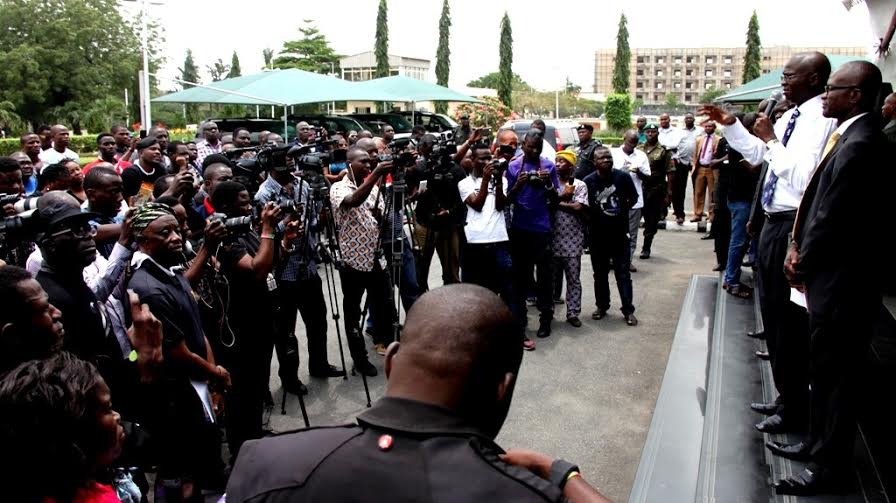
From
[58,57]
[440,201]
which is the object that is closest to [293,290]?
[440,201]

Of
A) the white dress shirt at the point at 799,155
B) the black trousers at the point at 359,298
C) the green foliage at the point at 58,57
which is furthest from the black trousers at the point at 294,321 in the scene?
the green foliage at the point at 58,57

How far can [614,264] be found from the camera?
23.2 ft

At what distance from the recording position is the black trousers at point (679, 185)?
12164mm

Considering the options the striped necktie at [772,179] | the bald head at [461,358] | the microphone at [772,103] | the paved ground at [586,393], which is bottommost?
the paved ground at [586,393]

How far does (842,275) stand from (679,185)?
377 inches

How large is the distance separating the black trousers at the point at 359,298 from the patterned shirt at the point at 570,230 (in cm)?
193

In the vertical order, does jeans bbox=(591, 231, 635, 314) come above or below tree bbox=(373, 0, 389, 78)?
below

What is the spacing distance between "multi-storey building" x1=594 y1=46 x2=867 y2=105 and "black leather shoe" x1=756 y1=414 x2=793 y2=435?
453 ft

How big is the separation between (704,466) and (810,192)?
1581 mm

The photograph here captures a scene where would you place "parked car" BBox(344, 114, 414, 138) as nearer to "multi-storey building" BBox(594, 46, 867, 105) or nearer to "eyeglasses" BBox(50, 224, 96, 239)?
"eyeglasses" BBox(50, 224, 96, 239)

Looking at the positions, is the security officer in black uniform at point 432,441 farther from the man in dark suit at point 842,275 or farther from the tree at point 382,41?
the tree at point 382,41

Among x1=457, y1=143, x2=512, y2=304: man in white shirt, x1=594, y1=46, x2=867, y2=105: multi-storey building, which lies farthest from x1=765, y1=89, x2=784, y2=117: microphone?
x1=594, y1=46, x2=867, y2=105: multi-storey building

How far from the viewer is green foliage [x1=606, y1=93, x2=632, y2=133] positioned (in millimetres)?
48125

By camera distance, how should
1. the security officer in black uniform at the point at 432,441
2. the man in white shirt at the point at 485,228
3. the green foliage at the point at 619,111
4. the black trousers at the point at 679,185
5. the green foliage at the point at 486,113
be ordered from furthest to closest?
the green foliage at the point at 619,111
the green foliage at the point at 486,113
the black trousers at the point at 679,185
the man in white shirt at the point at 485,228
the security officer in black uniform at the point at 432,441
